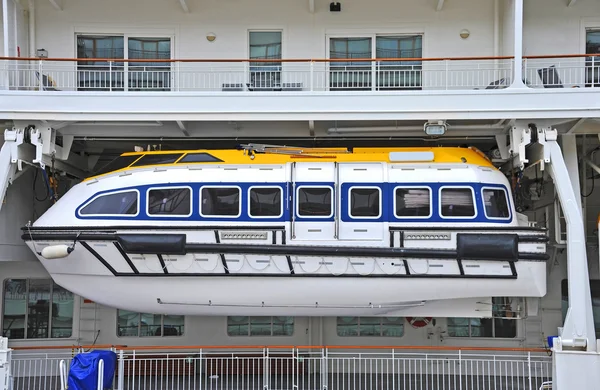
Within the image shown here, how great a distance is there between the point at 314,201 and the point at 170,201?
240 cm

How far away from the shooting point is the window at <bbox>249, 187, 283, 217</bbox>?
32.3 ft

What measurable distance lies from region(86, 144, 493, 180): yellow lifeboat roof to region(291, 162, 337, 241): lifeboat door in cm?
38

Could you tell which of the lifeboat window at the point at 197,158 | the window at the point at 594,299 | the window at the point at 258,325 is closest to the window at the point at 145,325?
the window at the point at 258,325

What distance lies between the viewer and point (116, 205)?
9930 mm

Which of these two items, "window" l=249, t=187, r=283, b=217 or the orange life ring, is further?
the orange life ring

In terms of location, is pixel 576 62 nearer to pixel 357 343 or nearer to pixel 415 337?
pixel 415 337

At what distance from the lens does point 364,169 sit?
9.93 meters

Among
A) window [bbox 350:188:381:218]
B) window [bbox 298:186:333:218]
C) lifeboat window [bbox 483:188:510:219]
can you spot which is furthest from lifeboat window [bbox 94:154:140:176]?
lifeboat window [bbox 483:188:510:219]

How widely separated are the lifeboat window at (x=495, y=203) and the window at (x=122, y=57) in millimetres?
6475

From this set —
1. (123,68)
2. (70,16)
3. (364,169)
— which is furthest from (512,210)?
(70,16)

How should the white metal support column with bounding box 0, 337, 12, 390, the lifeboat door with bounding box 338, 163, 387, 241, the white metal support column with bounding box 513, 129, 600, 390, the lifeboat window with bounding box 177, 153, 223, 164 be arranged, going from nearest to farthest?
1. the white metal support column with bounding box 513, 129, 600, 390
2. the white metal support column with bounding box 0, 337, 12, 390
3. the lifeboat door with bounding box 338, 163, 387, 241
4. the lifeboat window with bounding box 177, 153, 223, 164

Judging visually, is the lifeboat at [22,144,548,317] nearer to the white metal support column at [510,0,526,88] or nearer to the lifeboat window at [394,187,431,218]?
the lifeboat window at [394,187,431,218]

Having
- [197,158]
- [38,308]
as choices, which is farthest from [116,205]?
[38,308]

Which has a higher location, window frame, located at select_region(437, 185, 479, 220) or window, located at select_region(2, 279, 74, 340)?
window frame, located at select_region(437, 185, 479, 220)
